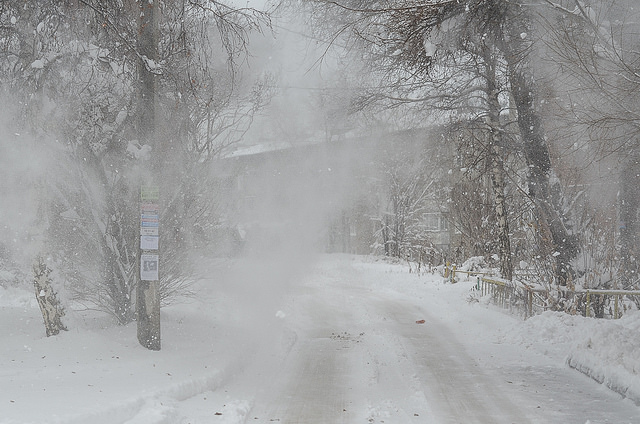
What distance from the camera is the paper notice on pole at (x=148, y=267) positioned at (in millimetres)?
8180

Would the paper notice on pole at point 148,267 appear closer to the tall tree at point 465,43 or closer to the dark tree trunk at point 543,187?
the tall tree at point 465,43

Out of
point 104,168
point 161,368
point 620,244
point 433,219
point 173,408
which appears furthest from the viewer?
point 433,219

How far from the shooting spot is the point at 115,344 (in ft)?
27.1

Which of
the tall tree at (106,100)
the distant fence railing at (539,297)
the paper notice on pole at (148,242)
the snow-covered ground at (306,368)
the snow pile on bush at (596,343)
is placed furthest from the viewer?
the distant fence railing at (539,297)

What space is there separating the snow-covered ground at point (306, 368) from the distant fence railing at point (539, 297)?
17.6 inches

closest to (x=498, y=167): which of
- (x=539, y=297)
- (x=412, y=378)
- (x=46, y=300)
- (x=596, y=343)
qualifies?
(x=539, y=297)

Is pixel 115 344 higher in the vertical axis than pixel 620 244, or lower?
lower

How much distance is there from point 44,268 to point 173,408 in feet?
11.7

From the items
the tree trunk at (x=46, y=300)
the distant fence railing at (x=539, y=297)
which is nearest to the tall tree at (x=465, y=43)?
the distant fence railing at (x=539, y=297)

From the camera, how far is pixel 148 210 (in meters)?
8.19

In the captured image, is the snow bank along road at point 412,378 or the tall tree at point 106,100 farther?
the tall tree at point 106,100

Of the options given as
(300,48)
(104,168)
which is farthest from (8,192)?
(300,48)

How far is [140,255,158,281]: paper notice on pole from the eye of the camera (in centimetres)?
818

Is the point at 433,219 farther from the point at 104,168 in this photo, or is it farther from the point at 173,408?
the point at 173,408
